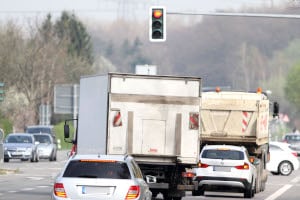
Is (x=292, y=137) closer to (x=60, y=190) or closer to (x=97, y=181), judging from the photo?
(x=97, y=181)

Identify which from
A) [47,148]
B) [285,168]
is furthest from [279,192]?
[47,148]

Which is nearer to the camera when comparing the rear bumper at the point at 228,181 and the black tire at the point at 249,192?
the rear bumper at the point at 228,181

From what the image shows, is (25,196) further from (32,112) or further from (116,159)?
(32,112)

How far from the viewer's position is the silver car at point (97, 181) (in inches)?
819

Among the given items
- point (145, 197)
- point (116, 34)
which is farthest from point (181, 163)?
point (116, 34)

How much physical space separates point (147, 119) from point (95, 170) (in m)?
7.90

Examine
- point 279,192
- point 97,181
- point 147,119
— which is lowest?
point 279,192

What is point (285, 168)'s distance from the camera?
5394cm

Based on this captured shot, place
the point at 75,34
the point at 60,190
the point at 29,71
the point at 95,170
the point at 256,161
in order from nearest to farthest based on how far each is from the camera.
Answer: the point at 60,190, the point at 95,170, the point at 256,161, the point at 29,71, the point at 75,34

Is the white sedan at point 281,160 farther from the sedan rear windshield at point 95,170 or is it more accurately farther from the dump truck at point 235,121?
the sedan rear windshield at point 95,170

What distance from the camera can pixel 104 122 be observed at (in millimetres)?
28703

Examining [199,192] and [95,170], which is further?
[199,192]

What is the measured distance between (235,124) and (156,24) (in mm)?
5418

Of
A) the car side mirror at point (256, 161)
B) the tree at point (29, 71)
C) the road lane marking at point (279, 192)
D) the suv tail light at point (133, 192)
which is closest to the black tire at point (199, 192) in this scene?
the car side mirror at point (256, 161)
